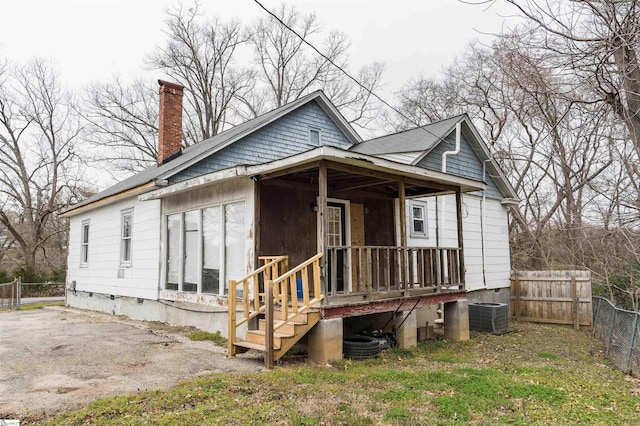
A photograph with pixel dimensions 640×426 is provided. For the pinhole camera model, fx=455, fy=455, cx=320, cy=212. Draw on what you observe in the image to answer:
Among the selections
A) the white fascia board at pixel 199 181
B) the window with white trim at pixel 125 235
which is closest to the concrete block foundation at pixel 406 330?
the white fascia board at pixel 199 181

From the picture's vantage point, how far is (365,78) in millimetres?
30250

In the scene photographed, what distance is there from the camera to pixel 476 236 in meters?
13.9

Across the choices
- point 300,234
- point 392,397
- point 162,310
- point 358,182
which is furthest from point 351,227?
point 392,397

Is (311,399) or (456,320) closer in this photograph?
(311,399)

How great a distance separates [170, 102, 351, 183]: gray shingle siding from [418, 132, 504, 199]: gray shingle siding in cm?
331

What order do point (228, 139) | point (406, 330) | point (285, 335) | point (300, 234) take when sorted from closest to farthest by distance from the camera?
point (285, 335)
point (406, 330)
point (300, 234)
point (228, 139)

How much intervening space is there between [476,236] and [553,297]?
2.71 m

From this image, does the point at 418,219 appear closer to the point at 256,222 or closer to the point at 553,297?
the point at 553,297

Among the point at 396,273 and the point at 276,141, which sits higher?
the point at 276,141

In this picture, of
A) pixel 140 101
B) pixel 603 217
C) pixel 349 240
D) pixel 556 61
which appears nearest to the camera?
pixel 556 61

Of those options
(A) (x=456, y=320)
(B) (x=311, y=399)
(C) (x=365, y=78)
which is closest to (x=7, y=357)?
(B) (x=311, y=399)

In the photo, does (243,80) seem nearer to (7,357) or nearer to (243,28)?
(243,28)

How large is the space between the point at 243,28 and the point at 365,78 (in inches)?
345

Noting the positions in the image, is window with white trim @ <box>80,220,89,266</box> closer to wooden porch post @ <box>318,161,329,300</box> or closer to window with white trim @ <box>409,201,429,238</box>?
window with white trim @ <box>409,201,429,238</box>
